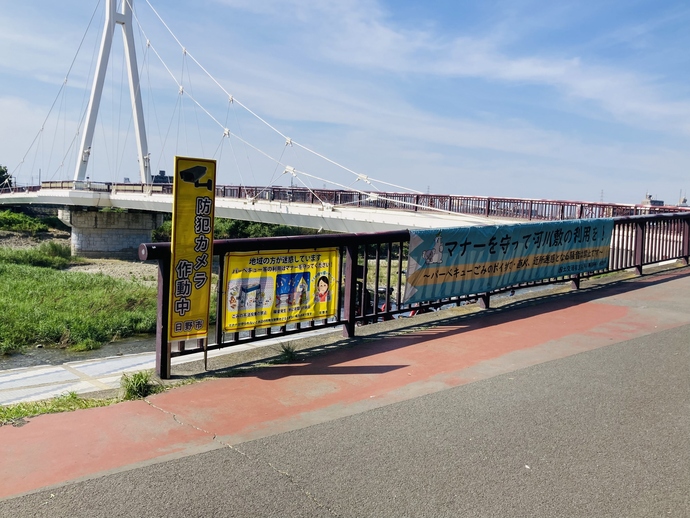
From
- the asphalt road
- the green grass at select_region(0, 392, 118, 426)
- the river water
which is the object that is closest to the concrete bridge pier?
the river water

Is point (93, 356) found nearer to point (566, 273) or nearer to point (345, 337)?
point (345, 337)

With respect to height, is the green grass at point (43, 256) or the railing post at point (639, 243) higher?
the railing post at point (639, 243)

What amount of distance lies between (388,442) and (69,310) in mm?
15799

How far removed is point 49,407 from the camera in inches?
201

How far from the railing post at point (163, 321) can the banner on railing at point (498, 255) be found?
3.30 m

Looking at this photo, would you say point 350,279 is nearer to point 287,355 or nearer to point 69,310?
point 287,355

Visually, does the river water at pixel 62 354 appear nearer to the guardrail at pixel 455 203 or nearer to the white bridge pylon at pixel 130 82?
the guardrail at pixel 455 203

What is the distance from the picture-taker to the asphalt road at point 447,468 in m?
3.42

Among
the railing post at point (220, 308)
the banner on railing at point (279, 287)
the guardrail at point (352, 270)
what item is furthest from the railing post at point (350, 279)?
the railing post at point (220, 308)

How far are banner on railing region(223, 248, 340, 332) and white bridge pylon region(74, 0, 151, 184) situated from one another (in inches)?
1637

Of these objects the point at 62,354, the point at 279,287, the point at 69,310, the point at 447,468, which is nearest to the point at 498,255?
the point at 279,287

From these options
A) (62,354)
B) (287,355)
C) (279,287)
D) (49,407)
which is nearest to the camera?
(49,407)

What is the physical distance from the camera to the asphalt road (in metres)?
3.42

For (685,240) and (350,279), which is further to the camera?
(685,240)
